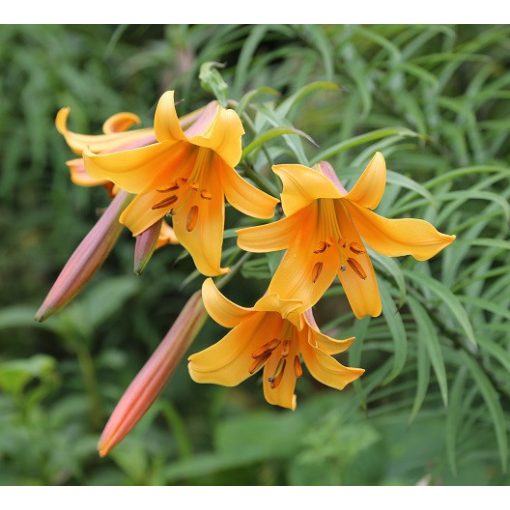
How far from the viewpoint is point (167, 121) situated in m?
0.93

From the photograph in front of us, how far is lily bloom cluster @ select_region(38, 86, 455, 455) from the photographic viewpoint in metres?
0.92

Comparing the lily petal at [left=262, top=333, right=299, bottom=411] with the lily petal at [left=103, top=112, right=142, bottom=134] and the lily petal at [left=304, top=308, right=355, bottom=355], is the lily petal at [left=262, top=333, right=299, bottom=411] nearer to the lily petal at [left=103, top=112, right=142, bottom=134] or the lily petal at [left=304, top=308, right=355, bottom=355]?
the lily petal at [left=304, top=308, right=355, bottom=355]

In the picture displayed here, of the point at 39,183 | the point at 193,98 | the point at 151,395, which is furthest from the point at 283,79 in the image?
the point at 39,183

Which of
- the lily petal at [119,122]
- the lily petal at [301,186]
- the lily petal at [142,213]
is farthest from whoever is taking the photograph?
the lily petal at [119,122]

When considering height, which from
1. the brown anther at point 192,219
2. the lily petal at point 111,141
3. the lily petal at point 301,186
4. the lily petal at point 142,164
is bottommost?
the brown anther at point 192,219

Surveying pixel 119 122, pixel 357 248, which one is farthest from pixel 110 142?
pixel 357 248

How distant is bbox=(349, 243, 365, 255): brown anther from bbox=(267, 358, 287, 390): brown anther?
6.3 inches

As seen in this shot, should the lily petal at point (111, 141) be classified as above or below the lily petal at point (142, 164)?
below

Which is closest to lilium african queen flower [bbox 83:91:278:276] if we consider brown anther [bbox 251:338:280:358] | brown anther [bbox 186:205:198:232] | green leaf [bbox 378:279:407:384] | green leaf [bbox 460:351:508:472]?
brown anther [bbox 186:205:198:232]

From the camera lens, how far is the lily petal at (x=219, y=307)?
3.21 ft

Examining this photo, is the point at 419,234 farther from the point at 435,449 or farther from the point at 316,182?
the point at 435,449

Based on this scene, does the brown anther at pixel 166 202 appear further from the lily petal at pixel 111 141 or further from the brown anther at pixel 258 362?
the brown anther at pixel 258 362

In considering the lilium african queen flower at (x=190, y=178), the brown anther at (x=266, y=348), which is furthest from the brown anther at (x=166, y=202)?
the brown anther at (x=266, y=348)

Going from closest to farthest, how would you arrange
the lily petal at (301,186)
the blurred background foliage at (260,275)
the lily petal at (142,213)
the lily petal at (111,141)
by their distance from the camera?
the lily petal at (301,186), the lily petal at (142,213), the lily petal at (111,141), the blurred background foliage at (260,275)
